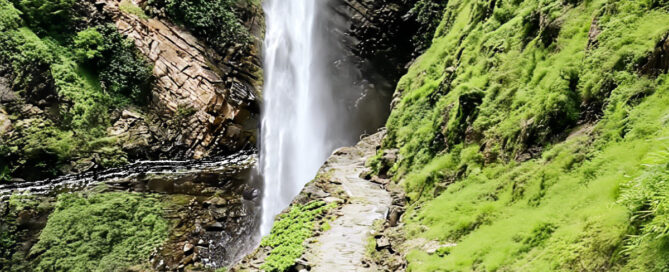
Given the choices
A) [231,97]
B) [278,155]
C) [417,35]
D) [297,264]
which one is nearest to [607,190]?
[297,264]

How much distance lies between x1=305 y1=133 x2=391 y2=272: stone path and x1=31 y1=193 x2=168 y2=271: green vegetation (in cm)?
705

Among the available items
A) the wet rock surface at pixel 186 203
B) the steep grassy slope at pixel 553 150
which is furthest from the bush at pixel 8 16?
the steep grassy slope at pixel 553 150

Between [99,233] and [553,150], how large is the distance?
15102 millimetres

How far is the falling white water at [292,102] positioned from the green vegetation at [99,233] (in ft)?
17.2

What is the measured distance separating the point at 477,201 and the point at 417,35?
1941 centimetres

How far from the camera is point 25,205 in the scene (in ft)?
51.1

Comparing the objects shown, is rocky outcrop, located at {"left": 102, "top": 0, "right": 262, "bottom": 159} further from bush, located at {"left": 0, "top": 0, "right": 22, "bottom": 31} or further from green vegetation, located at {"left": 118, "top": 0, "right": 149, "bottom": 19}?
bush, located at {"left": 0, "top": 0, "right": 22, "bottom": 31}

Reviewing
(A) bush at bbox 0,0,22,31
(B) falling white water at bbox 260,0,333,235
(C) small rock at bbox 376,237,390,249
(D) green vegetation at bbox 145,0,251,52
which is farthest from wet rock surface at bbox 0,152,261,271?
(A) bush at bbox 0,0,22,31

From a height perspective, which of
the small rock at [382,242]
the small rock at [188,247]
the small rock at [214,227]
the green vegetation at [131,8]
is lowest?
the small rock at [188,247]

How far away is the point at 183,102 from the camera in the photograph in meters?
20.4

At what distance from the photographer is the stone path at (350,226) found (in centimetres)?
827

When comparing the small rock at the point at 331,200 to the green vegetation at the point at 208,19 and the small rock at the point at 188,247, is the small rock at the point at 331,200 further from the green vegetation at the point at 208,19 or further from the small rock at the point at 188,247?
the green vegetation at the point at 208,19

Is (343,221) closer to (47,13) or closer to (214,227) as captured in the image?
(214,227)

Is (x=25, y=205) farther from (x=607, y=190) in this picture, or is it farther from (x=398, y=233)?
(x=607, y=190)
